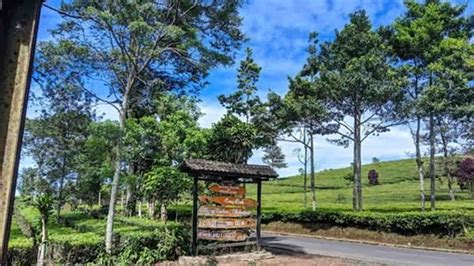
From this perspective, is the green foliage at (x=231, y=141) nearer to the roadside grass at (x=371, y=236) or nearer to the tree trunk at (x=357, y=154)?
the roadside grass at (x=371, y=236)

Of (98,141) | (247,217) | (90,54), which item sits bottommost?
(247,217)

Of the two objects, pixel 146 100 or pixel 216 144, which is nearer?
pixel 216 144

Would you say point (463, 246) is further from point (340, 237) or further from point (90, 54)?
point (90, 54)

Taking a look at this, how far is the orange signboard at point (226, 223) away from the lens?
11.8m

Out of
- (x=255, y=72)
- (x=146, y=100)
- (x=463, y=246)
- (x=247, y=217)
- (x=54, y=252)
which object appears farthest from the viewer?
(x=255, y=72)

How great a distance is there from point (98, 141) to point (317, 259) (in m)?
7.17

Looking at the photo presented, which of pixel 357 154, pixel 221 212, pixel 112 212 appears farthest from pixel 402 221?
pixel 112 212

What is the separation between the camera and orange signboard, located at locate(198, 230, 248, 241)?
38.7 feet

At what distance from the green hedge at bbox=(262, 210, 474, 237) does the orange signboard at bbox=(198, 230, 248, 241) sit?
28.4 ft

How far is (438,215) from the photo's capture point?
56.7 ft

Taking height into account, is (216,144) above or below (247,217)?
above

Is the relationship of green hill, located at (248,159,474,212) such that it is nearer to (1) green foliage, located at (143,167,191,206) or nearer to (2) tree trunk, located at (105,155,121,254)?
(1) green foliage, located at (143,167,191,206)

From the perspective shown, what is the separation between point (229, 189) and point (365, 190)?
31.6 m

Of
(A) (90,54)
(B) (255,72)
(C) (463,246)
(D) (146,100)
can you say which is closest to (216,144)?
(D) (146,100)
